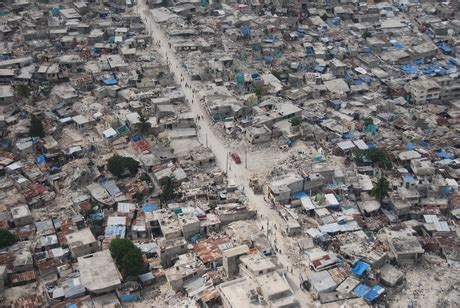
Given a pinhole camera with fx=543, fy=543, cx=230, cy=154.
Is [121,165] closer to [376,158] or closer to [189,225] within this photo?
[189,225]

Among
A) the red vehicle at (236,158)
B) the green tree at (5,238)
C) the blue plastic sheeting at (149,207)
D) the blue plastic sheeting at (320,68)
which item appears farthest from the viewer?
the blue plastic sheeting at (320,68)

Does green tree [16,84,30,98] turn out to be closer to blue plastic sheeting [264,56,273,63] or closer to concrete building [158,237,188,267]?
blue plastic sheeting [264,56,273,63]

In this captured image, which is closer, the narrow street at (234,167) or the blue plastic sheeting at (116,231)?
the narrow street at (234,167)

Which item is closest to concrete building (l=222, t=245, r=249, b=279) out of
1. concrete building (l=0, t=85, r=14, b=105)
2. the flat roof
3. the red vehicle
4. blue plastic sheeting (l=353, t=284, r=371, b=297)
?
blue plastic sheeting (l=353, t=284, r=371, b=297)

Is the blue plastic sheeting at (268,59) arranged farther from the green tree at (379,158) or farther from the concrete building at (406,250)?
the concrete building at (406,250)

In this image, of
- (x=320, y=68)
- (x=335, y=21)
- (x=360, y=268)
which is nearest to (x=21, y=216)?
(x=360, y=268)

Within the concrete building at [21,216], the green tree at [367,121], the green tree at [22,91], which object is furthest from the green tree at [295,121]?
the green tree at [22,91]
